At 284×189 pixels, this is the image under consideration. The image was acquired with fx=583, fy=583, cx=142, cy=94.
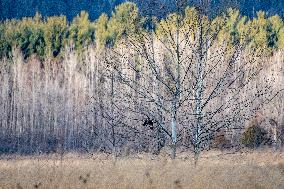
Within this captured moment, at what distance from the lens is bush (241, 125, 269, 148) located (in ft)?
106

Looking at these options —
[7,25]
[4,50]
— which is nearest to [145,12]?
[4,50]

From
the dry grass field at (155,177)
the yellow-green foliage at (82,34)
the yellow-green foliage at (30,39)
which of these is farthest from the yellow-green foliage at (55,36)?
the dry grass field at (155,177)

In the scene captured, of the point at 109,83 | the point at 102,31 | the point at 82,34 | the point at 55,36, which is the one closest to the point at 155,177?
the point at 109,83

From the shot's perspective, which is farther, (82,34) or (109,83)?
(82,34)

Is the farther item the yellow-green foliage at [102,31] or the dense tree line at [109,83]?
the yellow-green foliage at [102,31]

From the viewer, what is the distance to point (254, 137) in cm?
3253

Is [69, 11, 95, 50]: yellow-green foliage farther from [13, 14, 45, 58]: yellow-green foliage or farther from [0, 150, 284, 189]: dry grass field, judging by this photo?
[0, 150, 284, 189]: dry grass field

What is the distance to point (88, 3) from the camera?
369 feet

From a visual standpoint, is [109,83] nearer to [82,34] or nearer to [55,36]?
[82,34]

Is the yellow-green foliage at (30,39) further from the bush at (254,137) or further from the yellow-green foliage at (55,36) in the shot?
the bush at (254,137)

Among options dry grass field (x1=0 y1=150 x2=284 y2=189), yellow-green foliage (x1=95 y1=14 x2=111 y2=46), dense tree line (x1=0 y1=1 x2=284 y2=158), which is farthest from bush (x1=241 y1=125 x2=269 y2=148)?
yellow-green foliage (x1=95 y1=14 x2=111 y2=46)

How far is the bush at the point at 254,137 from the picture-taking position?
32375 mm

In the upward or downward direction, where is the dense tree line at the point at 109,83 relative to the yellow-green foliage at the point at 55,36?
downward

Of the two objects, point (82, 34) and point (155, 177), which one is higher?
point (82, 34)
